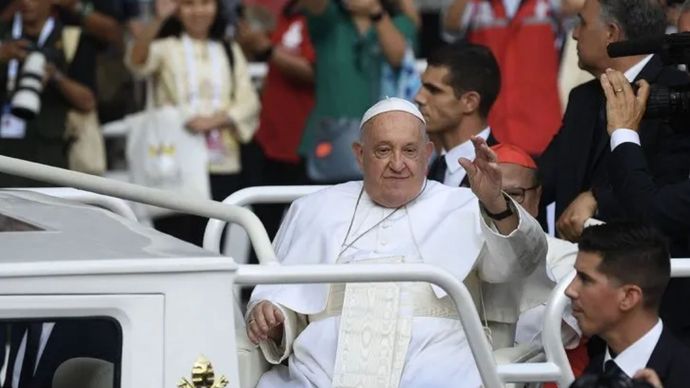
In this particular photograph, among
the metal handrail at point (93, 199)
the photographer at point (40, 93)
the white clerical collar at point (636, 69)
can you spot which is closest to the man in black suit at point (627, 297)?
the white clerical collar at point (636, 69)

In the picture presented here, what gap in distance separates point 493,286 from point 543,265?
0.56 ft

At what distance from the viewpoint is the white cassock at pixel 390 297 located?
222 inches

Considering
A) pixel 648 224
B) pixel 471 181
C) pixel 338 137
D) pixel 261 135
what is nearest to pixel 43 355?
pixel 471 181

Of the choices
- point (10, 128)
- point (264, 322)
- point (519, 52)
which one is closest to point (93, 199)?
point (264, 322)

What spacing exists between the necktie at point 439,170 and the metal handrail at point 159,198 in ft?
8.59

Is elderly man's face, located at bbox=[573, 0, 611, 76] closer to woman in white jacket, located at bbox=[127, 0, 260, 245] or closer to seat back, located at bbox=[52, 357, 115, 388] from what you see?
seat back, located at bbox=[52, 357, 115, 388]

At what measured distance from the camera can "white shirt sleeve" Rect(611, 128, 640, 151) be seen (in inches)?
228

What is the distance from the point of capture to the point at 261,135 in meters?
10.8

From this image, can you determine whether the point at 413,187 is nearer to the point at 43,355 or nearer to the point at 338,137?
the point at 43,355

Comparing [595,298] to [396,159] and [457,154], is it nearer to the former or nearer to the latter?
[396,159]

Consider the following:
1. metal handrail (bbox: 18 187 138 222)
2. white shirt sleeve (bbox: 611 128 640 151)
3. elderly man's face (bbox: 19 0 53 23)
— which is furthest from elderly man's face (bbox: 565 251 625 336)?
elderly man's face (bbox: 19 0 53 23)

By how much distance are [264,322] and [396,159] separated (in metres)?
0.69

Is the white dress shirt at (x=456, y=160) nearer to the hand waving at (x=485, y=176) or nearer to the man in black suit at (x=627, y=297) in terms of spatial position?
the hand waving at (x=485, y=176)

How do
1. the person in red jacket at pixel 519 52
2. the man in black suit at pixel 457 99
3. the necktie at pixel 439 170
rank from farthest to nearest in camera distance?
the person in red jacket at pixel 519 52 < the man in black suit at pixel 457 99 < the necktie at pixel 439 170
